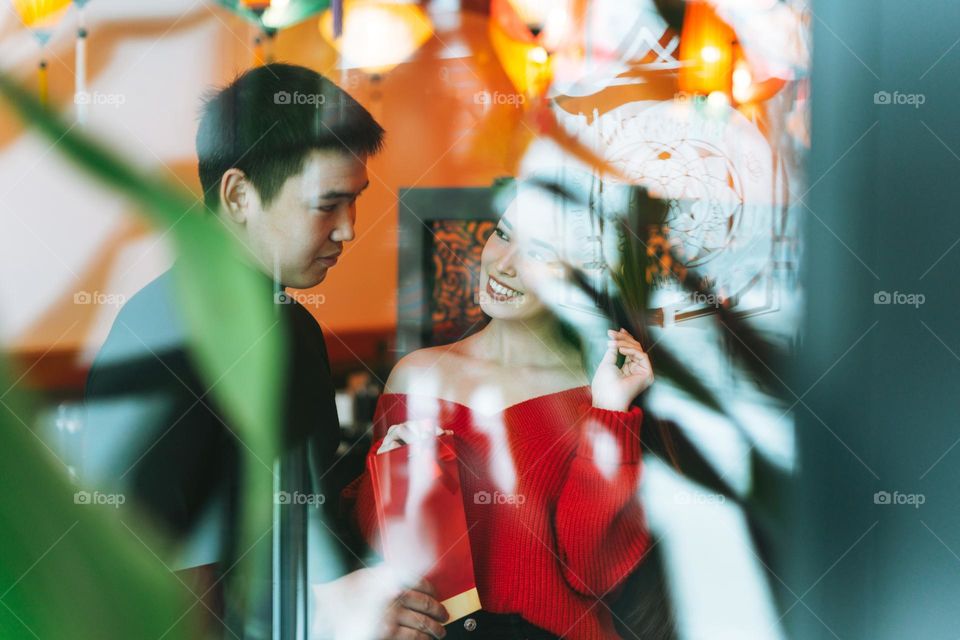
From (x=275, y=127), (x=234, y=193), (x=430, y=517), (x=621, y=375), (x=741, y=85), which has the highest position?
(x=741, y=85)

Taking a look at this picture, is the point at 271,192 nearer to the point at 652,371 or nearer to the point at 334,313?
the point at 334,313

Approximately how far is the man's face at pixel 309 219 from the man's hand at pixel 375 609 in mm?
672

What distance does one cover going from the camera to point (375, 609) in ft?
6.46

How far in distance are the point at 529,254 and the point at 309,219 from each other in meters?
0.49

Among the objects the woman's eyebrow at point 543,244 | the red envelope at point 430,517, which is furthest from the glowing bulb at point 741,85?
the red envelope at point 430,517

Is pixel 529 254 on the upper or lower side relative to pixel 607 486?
upper

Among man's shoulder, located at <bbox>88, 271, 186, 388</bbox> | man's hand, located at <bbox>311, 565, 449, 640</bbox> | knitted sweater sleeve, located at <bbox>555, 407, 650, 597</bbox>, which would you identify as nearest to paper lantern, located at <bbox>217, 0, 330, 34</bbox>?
man's shoulder, located at <bbox>88, 271, 186, 388</bbox>

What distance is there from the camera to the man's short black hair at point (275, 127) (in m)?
1.96

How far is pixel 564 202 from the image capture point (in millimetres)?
1990

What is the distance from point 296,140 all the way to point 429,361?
1.88 feet

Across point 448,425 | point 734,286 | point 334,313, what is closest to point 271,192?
point 334,313

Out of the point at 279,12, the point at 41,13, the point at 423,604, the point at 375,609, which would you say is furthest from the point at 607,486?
the point at 41,13

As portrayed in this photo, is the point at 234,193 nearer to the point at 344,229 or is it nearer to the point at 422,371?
the point at 344,229

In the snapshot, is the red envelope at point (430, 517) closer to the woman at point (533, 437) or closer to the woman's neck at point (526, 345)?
the woman at point (533, 437)
